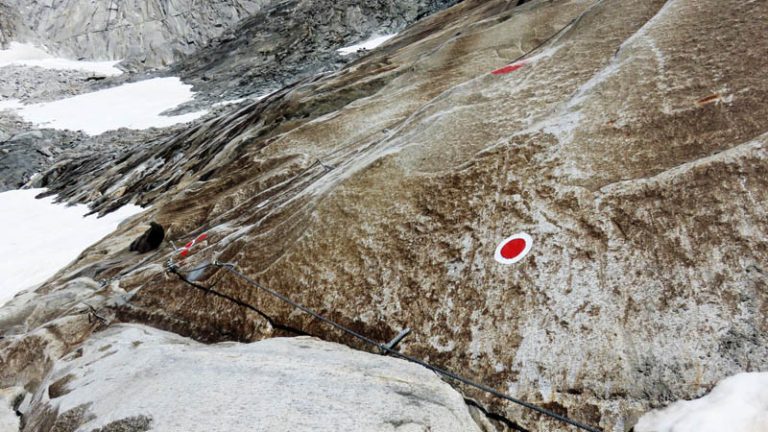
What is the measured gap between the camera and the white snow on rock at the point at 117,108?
5966cm

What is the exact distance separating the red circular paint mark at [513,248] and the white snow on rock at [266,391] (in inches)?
85.0

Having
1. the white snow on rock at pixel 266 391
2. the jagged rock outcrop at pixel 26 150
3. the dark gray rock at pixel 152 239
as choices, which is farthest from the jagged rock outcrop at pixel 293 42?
the white snow on rock at pixel 266 391

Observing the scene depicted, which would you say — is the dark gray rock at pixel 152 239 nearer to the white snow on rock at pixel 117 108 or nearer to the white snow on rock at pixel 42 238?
the white snow on rock at pixel 42 238

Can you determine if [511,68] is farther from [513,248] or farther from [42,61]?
[42,61]

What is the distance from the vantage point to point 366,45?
60.8 metres

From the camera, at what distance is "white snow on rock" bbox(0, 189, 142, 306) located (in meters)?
20.5

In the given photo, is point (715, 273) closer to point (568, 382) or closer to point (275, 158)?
point (568, 382)

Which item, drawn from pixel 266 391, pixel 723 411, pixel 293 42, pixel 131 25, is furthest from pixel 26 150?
pixel 131 25

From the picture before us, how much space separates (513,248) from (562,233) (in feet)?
2.37

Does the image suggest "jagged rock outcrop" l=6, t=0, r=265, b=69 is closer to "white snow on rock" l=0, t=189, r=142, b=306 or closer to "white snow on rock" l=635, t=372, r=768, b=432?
"white snow on rock" l=0, t=189, r=142, b=306

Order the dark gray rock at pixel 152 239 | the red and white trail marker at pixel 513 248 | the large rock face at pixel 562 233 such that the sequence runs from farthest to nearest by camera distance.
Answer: the dark gray rock at pixel 152 239 → the red and white trail marker at pixel 513 248 → the large rock face at pixel 562 233

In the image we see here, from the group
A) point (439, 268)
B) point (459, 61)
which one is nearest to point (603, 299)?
point (439, 268)

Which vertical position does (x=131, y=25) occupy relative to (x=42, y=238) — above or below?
above

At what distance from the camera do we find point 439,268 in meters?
7.40
